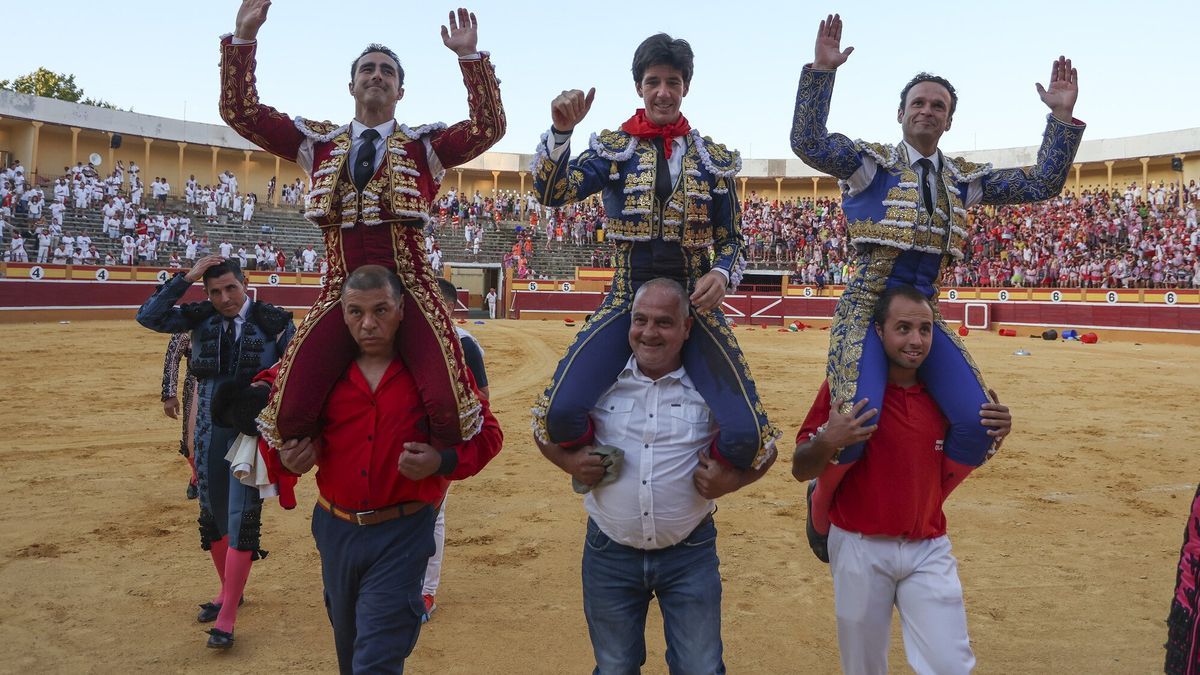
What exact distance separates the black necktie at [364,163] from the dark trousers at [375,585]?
117 cm

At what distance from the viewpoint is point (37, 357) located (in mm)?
13719

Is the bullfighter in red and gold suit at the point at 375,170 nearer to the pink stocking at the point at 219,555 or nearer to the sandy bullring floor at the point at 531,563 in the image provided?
the sandy bullring floor at the point at 531,563

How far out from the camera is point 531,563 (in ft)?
15.3

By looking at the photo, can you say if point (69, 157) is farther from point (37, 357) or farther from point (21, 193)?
point (37, 357)

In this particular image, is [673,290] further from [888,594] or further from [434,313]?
[888,594]

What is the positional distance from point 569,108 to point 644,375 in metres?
0.94

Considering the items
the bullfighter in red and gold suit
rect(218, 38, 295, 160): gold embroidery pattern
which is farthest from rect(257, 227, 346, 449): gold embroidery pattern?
rect(218, 38, 295, 160): gold embroidery pattern

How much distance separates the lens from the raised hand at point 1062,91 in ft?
10.1

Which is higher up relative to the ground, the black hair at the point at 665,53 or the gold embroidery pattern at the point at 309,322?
the black hair at the point at 665,53

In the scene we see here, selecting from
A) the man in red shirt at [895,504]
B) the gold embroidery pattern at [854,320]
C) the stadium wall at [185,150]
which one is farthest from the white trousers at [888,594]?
the stadium wall at [185,150]

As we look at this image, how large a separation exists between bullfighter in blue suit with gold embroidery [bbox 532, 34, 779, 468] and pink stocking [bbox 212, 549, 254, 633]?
6.35 ft

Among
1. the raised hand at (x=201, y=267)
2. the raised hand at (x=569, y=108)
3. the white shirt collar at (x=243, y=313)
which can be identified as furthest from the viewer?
the white shirt collar at (x=243, y=313)

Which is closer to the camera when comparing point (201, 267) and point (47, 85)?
point (201, 267)

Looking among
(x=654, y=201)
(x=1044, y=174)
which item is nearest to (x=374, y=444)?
(x=654, y=201)
